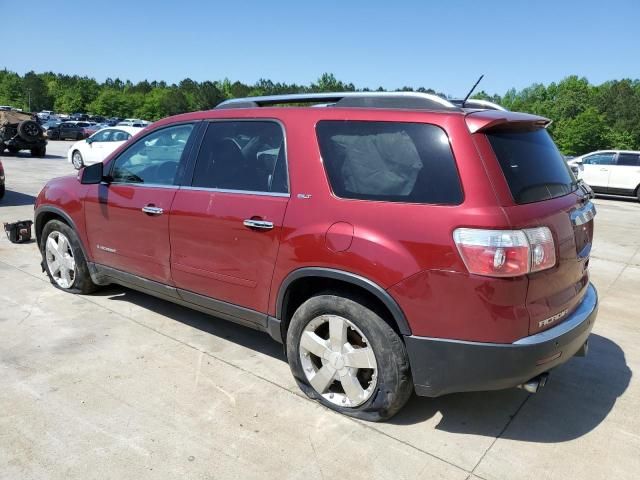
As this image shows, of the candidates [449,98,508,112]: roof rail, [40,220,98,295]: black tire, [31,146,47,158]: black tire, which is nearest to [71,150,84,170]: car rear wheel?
[31,146,47,158]: black tire

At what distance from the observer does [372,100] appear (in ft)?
9.99

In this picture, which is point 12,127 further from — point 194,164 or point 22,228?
point 194,164

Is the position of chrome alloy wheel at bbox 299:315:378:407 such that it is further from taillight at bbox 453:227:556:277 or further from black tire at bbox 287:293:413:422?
taillight at bbox 453:227:556:277

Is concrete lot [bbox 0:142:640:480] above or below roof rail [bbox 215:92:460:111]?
below

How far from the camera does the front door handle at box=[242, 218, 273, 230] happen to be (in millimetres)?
3146

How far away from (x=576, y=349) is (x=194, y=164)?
271 centimetres

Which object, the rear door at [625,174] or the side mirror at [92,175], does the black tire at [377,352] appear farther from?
the rear door at [625,174]

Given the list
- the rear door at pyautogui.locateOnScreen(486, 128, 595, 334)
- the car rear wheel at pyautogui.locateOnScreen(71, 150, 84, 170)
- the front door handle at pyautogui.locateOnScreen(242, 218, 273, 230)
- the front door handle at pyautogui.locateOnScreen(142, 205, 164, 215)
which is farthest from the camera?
the car rear wheel at pyautogui.locateOnScreen(71, 150, 84, 170)

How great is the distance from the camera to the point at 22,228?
7074mm

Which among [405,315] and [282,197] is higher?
[282,197]

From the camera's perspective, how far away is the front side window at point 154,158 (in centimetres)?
389

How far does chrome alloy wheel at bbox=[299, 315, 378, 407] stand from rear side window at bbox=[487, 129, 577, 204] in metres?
1.14

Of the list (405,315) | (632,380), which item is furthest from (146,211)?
(632,380)

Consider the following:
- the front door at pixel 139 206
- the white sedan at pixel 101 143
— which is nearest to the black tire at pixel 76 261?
the front door at pixel 139 206
